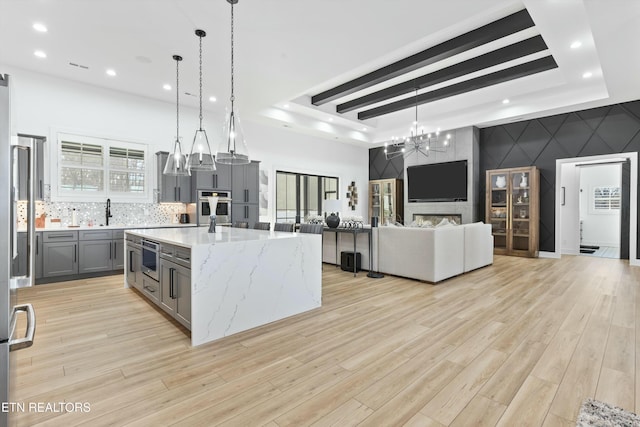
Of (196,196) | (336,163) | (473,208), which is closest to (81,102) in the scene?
(196,196)

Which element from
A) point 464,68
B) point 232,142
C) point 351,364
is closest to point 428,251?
point 351,364

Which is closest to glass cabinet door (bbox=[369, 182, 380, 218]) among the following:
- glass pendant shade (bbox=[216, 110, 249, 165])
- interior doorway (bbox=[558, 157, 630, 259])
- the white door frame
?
→ the white door frame

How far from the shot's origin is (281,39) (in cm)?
414

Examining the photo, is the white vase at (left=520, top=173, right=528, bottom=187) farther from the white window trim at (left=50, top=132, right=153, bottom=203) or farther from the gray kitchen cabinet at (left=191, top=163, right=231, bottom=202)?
the white window trim at (left=50, top=132, right=153, bottom=203)

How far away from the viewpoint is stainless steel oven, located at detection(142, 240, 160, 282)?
342 cm

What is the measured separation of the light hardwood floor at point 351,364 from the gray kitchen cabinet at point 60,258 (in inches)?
41.8

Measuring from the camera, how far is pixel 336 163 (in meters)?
10.2

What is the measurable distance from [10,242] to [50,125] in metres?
5.54

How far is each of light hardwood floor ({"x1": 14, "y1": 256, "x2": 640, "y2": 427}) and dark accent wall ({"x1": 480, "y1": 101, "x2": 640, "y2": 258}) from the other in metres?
4.32

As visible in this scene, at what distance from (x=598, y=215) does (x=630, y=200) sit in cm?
357

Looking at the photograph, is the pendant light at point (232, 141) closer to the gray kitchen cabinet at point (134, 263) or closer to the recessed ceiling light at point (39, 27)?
the gray kitchen cabinet at point (134, 263)

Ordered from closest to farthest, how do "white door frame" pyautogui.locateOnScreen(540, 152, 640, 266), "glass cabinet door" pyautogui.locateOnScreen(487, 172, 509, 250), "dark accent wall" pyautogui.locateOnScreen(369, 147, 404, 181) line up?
"white door frame" pyautogui.locateOnScreen(540, 152, 640, 266) → "glass cabinet door" pyautogui.locateOnScreen(487, 172, 509, 250) → "dark accent wall" pyautogui.locateOnScreen(369, 147, 404, 181)

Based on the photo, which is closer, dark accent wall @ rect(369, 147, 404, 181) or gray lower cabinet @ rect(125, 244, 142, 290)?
gray lower cabinet @ rect(125, 244, 142, 290)

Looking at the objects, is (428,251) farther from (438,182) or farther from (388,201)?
(388,201)
